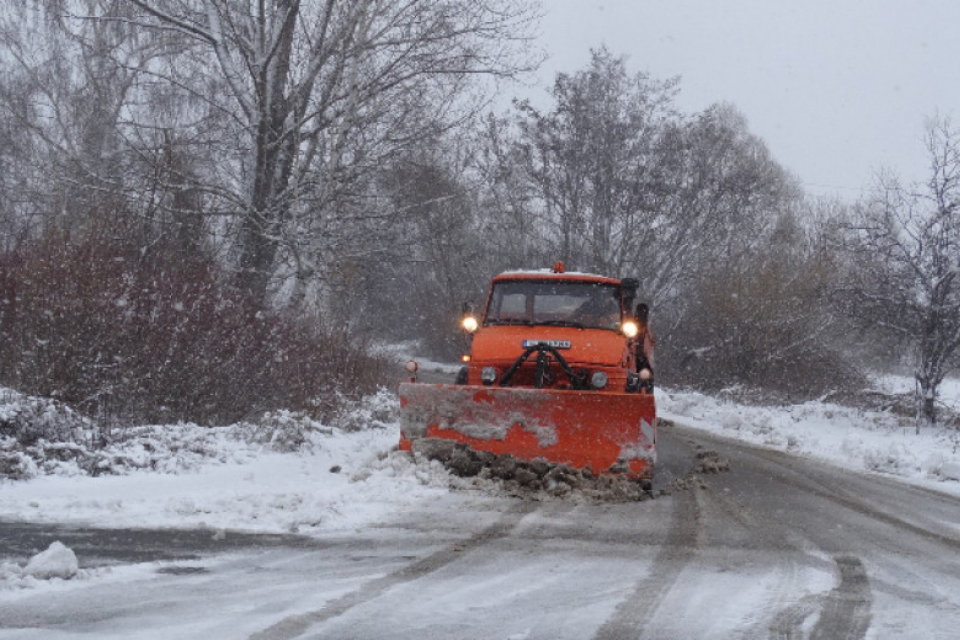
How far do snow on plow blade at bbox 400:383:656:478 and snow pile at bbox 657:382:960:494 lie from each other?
369 centimetres

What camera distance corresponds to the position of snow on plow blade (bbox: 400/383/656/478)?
7.94 m

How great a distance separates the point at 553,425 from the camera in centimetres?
812

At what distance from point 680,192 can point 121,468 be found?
23.0 m

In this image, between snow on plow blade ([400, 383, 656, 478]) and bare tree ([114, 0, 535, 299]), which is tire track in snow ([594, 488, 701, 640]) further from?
bare tree ([114, 0, 535, 299])

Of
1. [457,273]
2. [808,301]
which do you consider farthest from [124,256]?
[457,273]

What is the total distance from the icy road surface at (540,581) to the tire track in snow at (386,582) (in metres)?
0.01

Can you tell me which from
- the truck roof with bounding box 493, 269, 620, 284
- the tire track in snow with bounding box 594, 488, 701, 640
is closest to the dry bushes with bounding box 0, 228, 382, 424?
the truck roof with bounding box 493, 269, 620, 284

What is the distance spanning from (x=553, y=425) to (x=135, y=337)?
13.7ft

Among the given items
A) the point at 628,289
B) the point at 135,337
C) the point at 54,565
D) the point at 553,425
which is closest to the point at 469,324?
the point at 628,289

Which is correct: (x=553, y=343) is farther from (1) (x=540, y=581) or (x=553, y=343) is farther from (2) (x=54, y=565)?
(2) (x=54, y=565)

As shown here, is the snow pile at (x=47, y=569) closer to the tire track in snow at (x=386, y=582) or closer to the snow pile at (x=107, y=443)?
the tire track in snow at (x=386, y=582)

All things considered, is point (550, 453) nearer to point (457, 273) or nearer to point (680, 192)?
point (680, 192)

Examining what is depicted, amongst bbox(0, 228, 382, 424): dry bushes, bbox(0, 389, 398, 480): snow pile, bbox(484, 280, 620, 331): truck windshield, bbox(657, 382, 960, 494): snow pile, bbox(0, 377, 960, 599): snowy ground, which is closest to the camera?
bbox(0, 377, 960, 599): snowy ground

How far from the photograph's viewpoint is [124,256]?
33.6 feet
